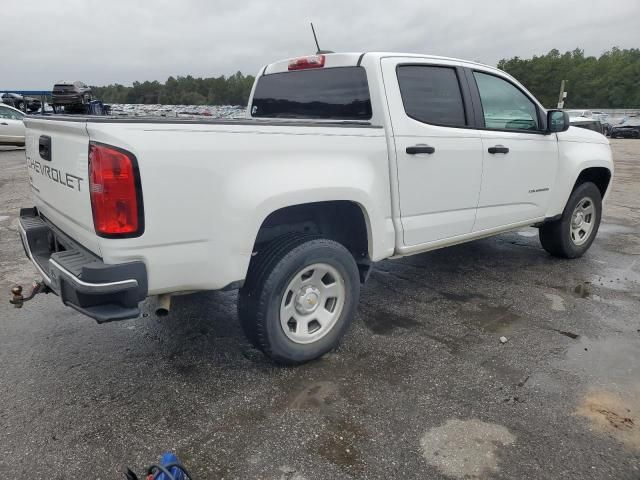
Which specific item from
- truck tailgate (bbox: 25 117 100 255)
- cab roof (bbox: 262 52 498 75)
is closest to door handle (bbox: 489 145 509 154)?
cab roof (bbox: 262 52 498 75)

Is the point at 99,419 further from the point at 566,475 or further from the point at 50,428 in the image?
the point at 566,475

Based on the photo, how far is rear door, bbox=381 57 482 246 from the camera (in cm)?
339

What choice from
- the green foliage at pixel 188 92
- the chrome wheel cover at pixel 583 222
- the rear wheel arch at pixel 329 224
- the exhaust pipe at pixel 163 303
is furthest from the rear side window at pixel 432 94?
the green foliage at pixel 188 92

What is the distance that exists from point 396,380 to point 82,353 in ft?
6.75

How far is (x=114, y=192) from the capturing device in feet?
7.42

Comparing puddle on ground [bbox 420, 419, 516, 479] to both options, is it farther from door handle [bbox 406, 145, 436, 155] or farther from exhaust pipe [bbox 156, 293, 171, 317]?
door handle [bbox 406, 145, 436, 155]

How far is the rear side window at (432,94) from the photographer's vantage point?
139 inches

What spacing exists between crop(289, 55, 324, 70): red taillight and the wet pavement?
1984 millimetres

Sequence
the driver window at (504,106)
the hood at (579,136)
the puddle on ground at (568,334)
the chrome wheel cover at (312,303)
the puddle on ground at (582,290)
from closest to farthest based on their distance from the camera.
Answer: the chrome wheel cover at (312,303)
the puddle on ground at (568,334)
the driver window at (504,106)
the puddle on ground at (582,290)
the hood at (579,136)

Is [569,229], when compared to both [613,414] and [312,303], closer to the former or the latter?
[613,414]

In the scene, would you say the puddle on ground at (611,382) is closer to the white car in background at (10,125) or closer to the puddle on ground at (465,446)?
the puddle on ground at (465,446)

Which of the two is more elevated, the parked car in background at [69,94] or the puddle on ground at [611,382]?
the parked car in background at [69,94]

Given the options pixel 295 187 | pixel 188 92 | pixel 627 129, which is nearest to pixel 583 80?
pixel 627 129

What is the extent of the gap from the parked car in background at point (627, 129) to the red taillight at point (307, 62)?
112 feet
